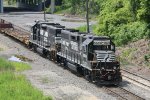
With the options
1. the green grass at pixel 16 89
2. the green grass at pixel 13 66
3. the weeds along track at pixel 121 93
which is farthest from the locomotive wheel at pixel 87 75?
the green grass at pixel 13 66

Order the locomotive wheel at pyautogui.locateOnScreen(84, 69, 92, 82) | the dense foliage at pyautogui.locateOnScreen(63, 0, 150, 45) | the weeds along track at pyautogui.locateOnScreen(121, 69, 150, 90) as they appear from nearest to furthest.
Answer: the weeds along track at pyautogui.locateOnScreen(121, 69, 150, 90) < the locomotive wheel at pyautogui.locateOnScreen(84, 69, 92, 82) < the dense foliage at pyautogui.locateOnScreen(63, 0, 150, 45)

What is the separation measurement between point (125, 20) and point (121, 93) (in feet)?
82.9

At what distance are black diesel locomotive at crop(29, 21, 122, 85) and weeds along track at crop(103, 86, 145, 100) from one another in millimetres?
1151

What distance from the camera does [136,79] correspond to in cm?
3306

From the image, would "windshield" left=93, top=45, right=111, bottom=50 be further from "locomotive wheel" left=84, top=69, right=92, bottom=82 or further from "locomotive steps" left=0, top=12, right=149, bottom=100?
"locomotive steps" left=0, top=12, right=149, bottom=100

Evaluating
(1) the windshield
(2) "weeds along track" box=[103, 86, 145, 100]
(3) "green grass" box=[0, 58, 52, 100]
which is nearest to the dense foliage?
(1) the windshield

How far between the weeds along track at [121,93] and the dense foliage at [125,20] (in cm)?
1405

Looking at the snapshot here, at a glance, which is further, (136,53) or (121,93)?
(136,53)

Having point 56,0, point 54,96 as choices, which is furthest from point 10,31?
point 56,0

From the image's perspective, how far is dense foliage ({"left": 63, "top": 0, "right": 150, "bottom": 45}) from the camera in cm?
4273

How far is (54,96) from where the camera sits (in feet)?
88.8

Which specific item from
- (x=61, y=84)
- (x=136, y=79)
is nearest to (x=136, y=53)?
(x=136, y=79)

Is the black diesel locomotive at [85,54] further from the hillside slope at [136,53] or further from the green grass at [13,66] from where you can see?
the hillside slope at [136,53]

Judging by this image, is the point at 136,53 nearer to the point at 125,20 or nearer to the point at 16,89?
the point at 125,20
